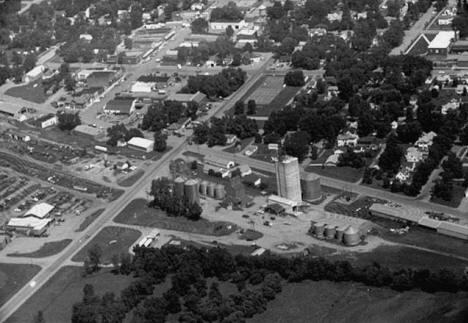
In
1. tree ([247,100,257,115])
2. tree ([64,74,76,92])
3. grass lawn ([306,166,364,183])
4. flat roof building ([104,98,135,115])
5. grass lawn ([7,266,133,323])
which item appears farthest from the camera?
tree ([64,74,76,92])

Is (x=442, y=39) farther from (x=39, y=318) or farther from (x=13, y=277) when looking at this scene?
(x=39, y=318)

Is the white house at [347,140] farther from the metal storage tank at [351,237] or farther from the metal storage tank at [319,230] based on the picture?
the metal storage tank at [351,237]

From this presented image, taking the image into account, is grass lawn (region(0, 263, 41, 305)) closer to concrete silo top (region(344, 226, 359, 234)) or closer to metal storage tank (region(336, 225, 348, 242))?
metal storage tank (region(336, 225, 348, 242))

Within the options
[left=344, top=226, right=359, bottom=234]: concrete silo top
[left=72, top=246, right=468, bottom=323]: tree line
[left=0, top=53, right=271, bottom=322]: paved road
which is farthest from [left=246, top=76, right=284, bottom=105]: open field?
[left=72, top=246, right=468, bottom=323]: tree line

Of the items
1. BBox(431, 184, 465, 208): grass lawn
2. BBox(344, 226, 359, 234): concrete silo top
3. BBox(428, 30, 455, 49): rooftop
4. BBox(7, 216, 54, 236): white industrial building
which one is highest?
BBox(428, 30, 455, 49): rooftop

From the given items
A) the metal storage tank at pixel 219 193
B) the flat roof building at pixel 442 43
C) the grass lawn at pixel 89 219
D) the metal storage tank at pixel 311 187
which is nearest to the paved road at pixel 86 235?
the grass lawn at pixel 89 219

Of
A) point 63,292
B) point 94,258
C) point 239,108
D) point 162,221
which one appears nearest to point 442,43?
point 239,108

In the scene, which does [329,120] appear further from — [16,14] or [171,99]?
[16,14]
